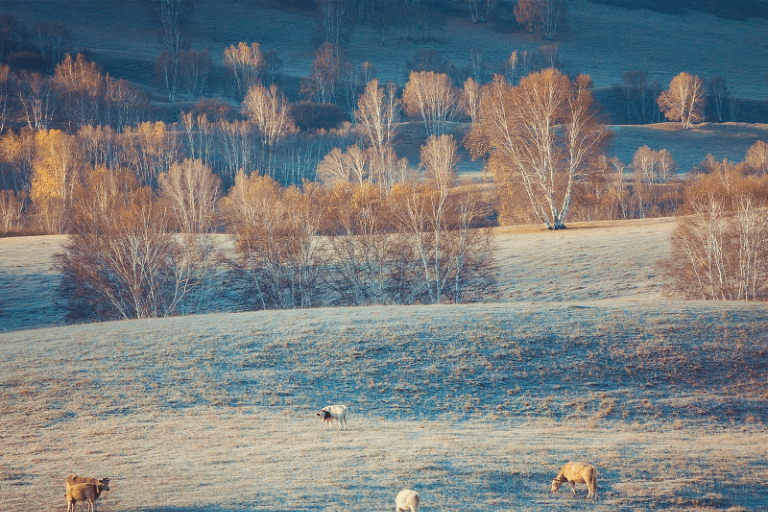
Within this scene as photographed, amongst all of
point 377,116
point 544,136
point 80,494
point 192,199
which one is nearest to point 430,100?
point 377,116

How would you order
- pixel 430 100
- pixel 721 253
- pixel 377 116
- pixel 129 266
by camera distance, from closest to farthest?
pixel 721 253, pixel 129 266, pixel 377 116, pixel 430 100

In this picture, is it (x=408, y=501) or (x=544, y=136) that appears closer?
(x=408, y=501)

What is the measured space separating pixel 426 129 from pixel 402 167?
36696mm

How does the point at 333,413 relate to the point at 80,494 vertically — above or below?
below

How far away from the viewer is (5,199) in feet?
275

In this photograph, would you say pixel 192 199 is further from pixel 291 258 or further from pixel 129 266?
pixel 291 258

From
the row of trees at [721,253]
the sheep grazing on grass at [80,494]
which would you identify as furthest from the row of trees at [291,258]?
the sheep grazing on grass at [80,494]

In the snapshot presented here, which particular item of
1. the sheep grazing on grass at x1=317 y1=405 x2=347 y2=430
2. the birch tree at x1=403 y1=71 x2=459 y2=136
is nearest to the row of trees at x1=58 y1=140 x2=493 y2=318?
the sheep grazing on grass at x1=317 y1=405 x2=347 y2=430

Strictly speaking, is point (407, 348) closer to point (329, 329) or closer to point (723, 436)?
point (329, 329)

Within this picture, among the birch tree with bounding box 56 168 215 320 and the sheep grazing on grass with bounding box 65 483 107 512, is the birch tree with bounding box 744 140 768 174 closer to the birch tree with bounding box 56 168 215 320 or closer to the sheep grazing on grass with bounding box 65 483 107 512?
the birch tree with bounding box 56 168 215 320

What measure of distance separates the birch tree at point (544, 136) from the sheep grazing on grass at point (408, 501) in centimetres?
4719

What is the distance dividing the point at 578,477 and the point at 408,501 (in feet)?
12.3

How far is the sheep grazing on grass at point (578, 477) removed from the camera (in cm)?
1271

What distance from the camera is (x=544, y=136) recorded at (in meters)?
55.7
